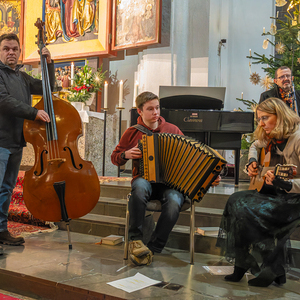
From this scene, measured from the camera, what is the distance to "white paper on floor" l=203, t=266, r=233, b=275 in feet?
6.78

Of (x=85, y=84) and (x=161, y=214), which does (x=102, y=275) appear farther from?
(x=85, y=84)

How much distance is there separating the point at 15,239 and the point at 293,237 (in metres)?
2.11

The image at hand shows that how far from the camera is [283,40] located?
4426mm

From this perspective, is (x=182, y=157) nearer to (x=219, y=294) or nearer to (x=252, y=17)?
(x=219, y=294)

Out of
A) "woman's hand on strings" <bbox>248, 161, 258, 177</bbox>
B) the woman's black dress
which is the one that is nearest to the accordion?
"woman's hand on strings" <bbox>248, 161, 258, 177</bbox>

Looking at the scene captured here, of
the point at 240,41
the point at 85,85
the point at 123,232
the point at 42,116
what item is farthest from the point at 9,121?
the point at 240,41

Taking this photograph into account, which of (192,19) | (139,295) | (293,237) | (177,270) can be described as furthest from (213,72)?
(139,295)

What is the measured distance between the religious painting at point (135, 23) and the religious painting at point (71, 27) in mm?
163

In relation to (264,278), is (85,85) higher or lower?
higher

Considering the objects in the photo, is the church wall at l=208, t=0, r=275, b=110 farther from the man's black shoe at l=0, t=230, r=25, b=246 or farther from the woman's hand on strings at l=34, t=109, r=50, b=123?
the man's black shoe at l=0, t=230, r=25, b=246

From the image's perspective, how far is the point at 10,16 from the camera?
679 centimetres

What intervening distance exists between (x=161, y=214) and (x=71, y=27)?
4609 millimetres

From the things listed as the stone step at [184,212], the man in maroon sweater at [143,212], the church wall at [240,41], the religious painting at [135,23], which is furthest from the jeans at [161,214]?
the church wall at [240,41]

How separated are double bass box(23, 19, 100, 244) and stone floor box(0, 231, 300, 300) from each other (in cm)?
31
